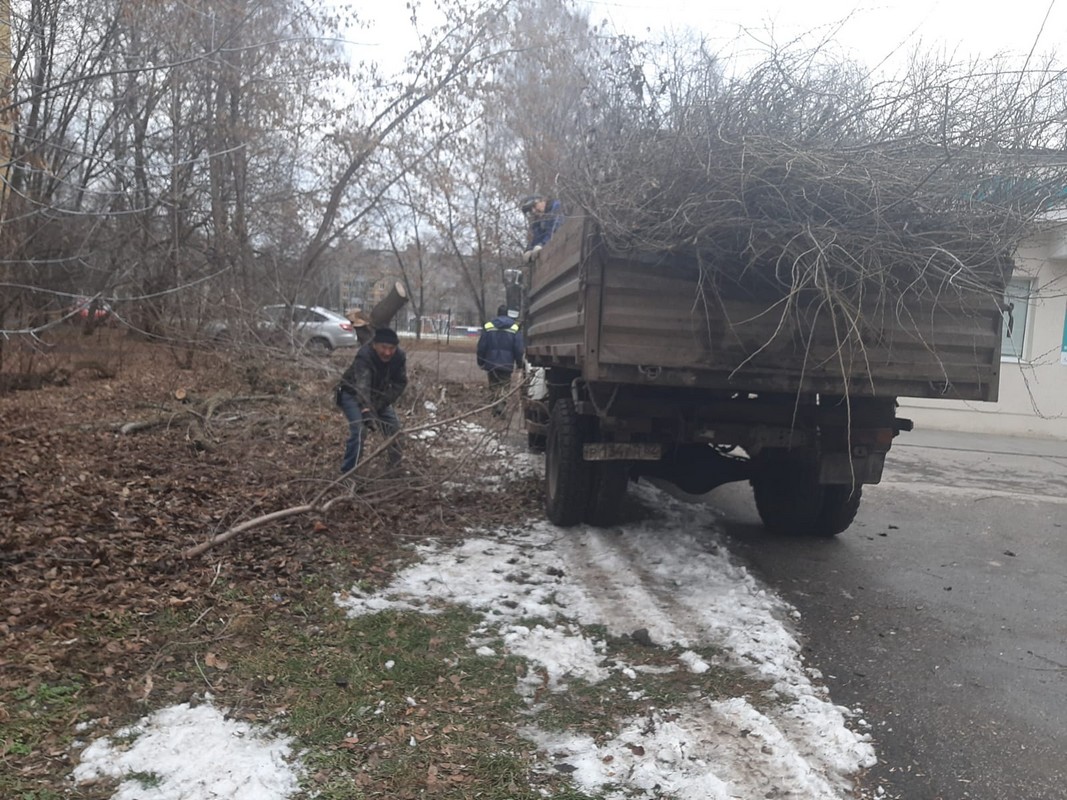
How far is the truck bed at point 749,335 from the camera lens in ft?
17.5

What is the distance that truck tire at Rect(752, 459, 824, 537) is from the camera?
676cm

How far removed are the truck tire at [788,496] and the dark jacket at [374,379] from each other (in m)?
3.13

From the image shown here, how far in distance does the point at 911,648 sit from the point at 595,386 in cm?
246

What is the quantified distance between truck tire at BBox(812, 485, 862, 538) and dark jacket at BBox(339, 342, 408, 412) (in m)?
3.63

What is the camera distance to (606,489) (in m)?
6.59

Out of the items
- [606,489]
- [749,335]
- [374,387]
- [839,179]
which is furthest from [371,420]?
[839,179]

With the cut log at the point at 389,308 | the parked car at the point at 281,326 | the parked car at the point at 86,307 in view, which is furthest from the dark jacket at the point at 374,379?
the parked car at the point at 281,326

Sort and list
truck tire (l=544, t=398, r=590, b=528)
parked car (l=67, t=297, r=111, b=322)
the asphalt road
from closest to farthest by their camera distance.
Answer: the asphalt road
truck tire (l=544, t=398, r=590, b=528)
parked car (l=67, t=297, r=111, b=322)

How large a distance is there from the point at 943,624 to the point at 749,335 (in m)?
2.02

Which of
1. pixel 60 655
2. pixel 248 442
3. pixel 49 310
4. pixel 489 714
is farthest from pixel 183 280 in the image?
pixel 489 714

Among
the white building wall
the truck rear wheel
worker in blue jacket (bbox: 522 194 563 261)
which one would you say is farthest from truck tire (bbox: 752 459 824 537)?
the white building wall

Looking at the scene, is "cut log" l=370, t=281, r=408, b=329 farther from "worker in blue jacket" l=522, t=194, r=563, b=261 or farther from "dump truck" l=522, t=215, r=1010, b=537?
"dump truck" l=522, t=215, r=1010, b=537

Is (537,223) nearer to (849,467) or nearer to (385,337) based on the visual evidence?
(385,337)

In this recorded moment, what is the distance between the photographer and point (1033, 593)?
19.4 feet
